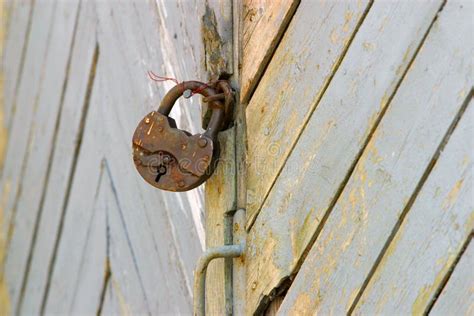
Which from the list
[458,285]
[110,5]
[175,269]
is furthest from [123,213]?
[458,285]

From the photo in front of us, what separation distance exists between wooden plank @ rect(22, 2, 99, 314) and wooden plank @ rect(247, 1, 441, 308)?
1.07m

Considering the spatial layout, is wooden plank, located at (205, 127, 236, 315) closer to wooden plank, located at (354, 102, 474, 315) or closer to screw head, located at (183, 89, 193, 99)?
screw head, located at (183, 89, 193, 99)

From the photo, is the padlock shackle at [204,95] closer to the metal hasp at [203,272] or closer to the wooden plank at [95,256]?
the metal hasp at [203,272]

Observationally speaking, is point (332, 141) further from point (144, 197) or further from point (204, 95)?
point (144, 197)

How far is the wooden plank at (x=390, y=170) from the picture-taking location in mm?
Answer: 1521

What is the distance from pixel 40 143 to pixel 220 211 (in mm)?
1260

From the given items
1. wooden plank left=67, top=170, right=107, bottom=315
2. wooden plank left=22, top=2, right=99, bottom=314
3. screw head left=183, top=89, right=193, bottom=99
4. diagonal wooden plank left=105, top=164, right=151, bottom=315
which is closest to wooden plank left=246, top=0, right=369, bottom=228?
screw head left=183, top=89, right=193, bottom=99

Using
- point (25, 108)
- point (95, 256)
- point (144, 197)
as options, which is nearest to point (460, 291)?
point (144, 197)

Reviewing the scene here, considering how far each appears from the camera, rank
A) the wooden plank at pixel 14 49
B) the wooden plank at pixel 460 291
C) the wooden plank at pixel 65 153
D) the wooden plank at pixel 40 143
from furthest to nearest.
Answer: the wooden plank at pixel 14 49 → the wooden plank at pixel 40 143 → the wooden plank at pixel 65 153 → the wooden plank at pixel 460 291

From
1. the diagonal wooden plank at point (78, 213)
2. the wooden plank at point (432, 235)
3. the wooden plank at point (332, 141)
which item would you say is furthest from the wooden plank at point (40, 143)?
the wooden plank at point (432, 235)

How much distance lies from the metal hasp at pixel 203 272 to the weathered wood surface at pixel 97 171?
1.09ft

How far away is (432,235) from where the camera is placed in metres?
1.52

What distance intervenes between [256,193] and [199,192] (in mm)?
354

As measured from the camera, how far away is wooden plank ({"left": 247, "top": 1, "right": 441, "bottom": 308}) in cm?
160
